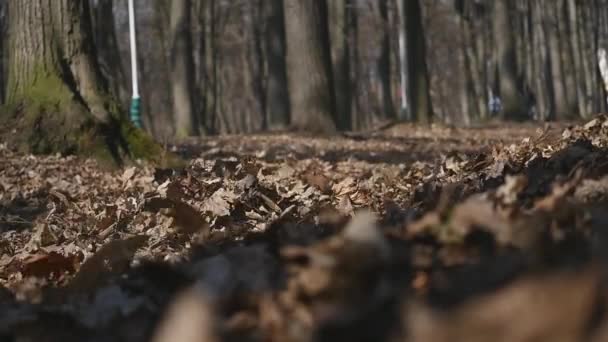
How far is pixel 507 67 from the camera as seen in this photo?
24.1 metres

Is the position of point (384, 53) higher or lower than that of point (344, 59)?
higher

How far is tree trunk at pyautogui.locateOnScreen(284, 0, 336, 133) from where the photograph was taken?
48.6 feet

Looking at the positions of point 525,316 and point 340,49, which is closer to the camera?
point 525,316

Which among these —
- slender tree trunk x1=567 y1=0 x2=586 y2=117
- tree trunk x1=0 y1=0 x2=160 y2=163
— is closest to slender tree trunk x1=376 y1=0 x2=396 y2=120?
slender tree trunk x1=567 y1=0 x2=586 y2=117

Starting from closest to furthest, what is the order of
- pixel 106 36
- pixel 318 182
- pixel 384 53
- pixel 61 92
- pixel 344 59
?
pixel 318 182
pixel 61 92
pixel 344 59
pixel 106 36
pixel 384 53

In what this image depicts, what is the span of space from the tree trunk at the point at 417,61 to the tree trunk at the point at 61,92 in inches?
531

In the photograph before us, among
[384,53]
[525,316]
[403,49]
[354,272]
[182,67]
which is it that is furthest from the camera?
[384,53]

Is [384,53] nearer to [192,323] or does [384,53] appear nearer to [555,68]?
[555,68]

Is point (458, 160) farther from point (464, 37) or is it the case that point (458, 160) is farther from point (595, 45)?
point (595, 45)

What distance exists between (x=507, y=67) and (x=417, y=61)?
2.53 m

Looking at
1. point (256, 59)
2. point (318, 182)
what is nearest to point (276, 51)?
point (256, 59)

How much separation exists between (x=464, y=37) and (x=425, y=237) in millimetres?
34534

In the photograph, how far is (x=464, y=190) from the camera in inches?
125

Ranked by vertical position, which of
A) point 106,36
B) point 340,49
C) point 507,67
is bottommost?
point 507,67
